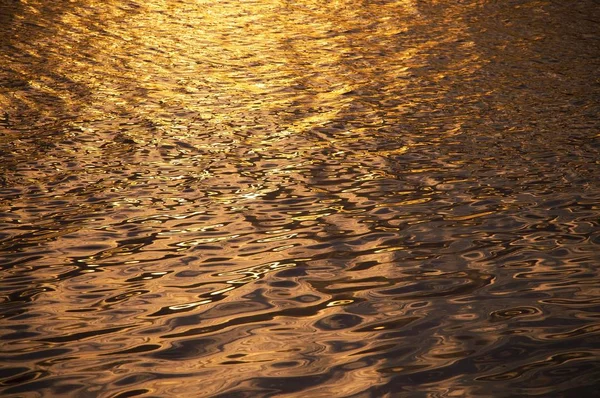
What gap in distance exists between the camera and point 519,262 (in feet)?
11.1

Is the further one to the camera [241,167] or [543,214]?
[241,167]

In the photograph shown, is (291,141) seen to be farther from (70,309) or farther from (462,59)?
(462,59)

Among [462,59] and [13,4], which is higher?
[13,4]

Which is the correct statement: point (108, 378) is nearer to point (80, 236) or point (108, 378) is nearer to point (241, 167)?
point (80, 236)

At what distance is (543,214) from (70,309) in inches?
88.5

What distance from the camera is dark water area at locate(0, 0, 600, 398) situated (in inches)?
105

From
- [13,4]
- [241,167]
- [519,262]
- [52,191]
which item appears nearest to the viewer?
[519,262]

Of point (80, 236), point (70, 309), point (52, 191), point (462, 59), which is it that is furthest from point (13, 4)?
point (70, 309)

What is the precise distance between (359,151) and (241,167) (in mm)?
776

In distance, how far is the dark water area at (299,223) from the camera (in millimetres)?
2660

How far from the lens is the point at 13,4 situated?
1039 centimetres

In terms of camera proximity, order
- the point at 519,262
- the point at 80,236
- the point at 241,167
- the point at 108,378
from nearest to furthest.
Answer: the point at 108,378 < the point at 519,262 < the point at 80,236 < the point at 241,167

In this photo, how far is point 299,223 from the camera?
12.7ft

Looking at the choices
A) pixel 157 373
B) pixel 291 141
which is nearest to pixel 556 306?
pixel 157 373
